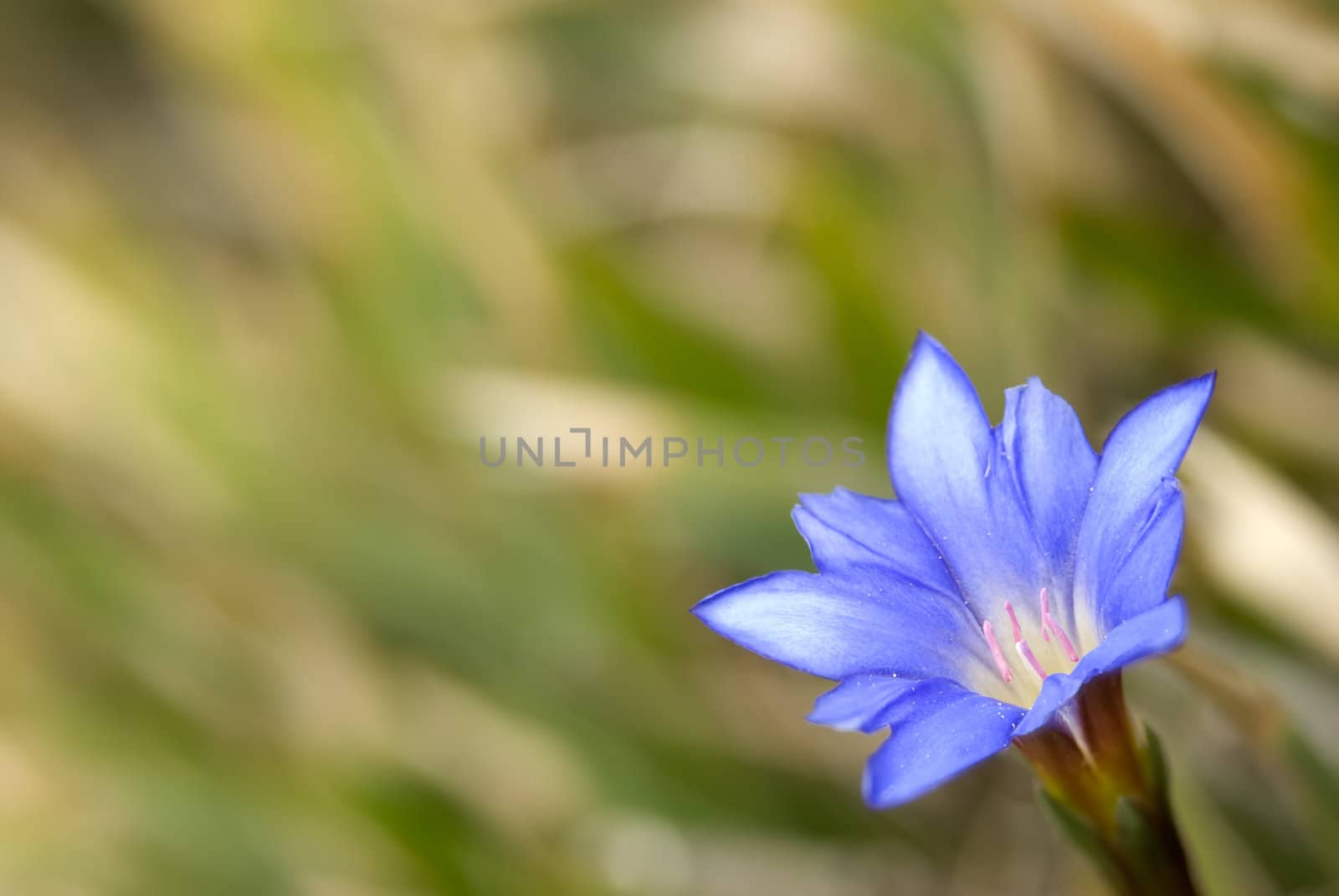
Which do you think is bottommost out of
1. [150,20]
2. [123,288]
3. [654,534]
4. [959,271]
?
[654,534]

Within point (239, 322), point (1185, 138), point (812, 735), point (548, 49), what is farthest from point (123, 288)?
point (1185, 138)

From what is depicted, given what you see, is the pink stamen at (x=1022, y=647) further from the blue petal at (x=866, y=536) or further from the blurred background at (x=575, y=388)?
the blurred background at (x=575, y=388)

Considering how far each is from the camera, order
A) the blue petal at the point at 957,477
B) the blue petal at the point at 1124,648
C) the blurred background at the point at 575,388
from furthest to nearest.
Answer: the blurred background at the point at 575,388
the blue petal at the point at 957,477
the blue petal at the point at 1124,648

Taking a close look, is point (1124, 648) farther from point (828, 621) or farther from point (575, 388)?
point (575, 388)

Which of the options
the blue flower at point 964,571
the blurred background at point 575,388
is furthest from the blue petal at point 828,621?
the blurred background at point 575,388

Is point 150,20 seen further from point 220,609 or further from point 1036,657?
point 1036,657

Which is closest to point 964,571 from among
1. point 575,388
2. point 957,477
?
point 957,477

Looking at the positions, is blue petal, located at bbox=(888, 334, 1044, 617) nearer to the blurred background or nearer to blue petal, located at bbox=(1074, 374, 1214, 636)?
blue petal, located at bbox=(1074, 374, 1214, 636)

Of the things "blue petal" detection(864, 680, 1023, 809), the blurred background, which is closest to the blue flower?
"blue petal" detection(864, 680, 1023, 809)
